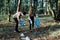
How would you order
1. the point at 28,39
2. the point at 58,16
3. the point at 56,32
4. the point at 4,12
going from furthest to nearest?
the point at 4,12
the point at 58,16
the point at 56,32
the point at 28,39

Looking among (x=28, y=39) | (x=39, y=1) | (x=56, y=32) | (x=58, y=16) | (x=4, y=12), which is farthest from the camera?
(x=39, y=1)

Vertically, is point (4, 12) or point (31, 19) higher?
point (31, 19)

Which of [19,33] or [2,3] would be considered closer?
[19,33]

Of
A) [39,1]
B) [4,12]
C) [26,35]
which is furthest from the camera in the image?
[39,1]

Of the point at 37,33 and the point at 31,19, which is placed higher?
the point at 31,19

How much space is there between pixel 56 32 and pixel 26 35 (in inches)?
85.2

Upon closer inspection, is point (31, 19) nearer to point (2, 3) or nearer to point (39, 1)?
point (2, 3)

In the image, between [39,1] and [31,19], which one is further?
[39,1]

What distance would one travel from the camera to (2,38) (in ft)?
38.9

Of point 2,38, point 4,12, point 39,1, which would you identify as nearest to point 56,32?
point 2,38

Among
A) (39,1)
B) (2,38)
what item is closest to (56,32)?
(2,38)

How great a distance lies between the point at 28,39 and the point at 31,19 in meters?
2.34

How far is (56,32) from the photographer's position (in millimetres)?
13320

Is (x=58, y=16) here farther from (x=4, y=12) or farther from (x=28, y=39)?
(x=4, y=12)
